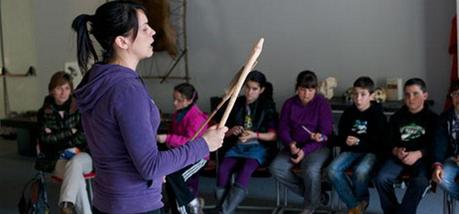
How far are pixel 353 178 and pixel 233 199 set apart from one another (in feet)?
2.56

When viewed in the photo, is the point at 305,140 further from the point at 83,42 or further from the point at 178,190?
the point at 83,42

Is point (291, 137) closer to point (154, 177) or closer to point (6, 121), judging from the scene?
point (154, 177)

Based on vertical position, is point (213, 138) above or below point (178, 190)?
above

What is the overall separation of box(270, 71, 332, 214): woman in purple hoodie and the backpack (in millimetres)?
1473

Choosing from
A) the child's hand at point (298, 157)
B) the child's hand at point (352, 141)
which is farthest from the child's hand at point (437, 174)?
the child's hand at point (298, 157)

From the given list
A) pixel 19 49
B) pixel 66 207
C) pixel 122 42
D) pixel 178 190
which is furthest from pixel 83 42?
pixel 19 49

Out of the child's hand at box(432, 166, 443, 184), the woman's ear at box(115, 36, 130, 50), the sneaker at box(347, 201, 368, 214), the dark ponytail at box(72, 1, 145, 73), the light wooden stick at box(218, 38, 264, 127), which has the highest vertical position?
the dark ponytail at box(72, 1, 145, 73)

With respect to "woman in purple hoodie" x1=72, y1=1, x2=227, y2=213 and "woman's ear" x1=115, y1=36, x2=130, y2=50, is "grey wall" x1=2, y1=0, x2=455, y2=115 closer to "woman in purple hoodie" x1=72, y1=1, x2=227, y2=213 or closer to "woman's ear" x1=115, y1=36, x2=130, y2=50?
"woman in purple hoodie" x1=72, y1=1, x2=227, y2=213

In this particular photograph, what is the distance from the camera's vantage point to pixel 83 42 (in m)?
1.52

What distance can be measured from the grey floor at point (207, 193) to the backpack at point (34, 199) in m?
0.50

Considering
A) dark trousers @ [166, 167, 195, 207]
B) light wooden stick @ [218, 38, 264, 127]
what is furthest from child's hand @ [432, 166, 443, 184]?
light wooden stick @ [218, 38, 264, 127]

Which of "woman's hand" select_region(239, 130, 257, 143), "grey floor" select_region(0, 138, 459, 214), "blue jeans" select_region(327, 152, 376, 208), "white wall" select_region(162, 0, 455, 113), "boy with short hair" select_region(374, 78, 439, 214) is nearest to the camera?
"boy with short hair" select_region(374, 78, 439, 214)

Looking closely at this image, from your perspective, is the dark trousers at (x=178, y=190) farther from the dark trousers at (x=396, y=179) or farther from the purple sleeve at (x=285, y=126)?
the dark trousers at (x=396, y=179)

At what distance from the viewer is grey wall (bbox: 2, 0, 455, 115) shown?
427 centimetres
